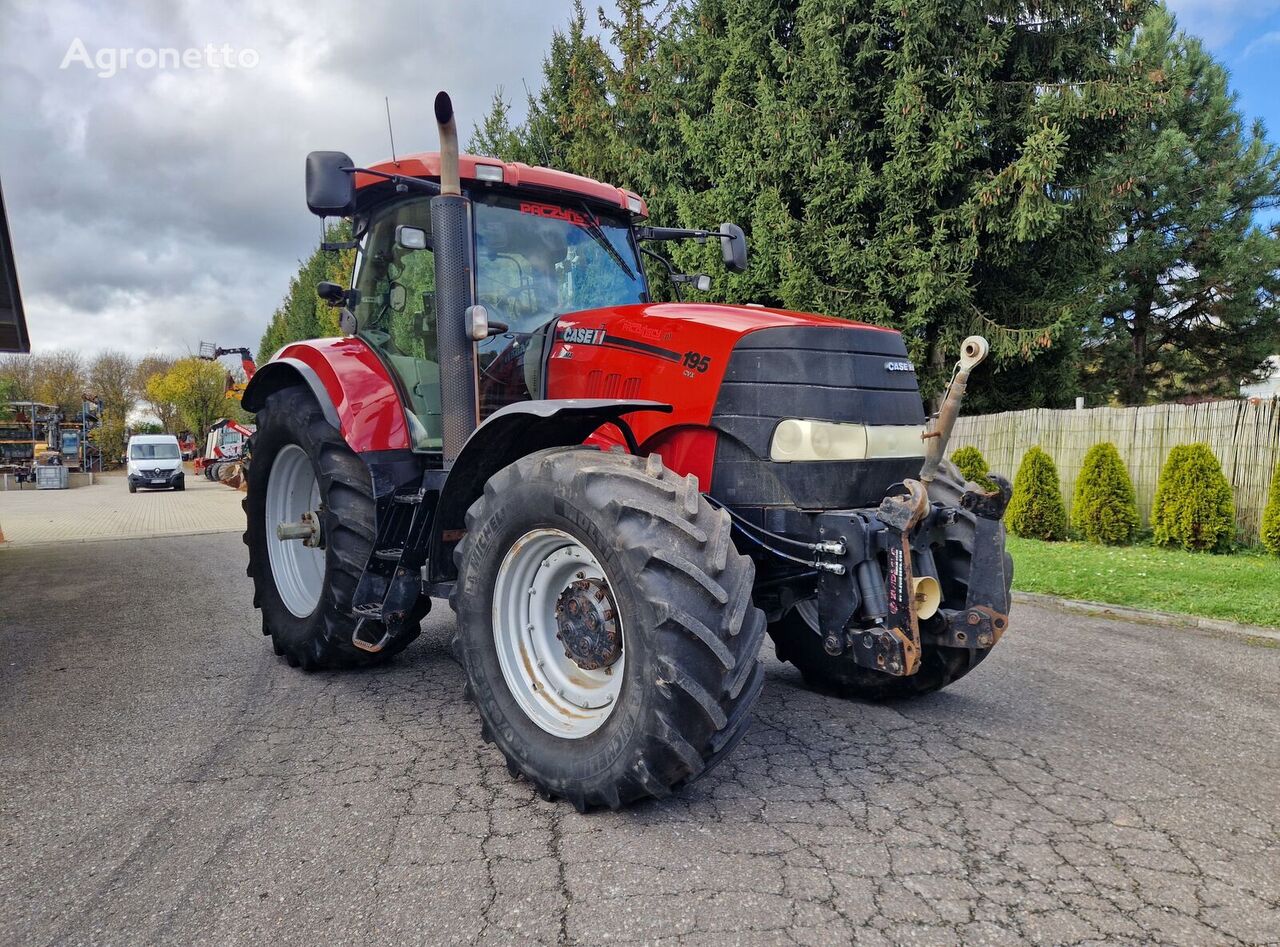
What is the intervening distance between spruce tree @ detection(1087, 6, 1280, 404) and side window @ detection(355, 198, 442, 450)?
715 inches

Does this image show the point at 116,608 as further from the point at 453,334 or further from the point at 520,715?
the point at 520,715

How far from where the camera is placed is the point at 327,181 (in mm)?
3629

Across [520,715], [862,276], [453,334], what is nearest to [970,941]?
[520,715]

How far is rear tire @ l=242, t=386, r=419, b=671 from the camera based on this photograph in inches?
170

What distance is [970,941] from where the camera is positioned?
7.22 feet

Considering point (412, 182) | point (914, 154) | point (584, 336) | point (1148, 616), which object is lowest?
point (1148, 616)

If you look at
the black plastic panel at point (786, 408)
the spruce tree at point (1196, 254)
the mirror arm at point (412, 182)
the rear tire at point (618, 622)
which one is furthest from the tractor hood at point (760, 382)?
the spruce tree at point (1196, 254)

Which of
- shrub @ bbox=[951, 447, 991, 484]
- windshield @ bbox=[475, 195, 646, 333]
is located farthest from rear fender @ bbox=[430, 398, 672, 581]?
shrub @ bbox=[951, 447, 991, 484]

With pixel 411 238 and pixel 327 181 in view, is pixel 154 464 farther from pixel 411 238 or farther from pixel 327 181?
pixel 327 181

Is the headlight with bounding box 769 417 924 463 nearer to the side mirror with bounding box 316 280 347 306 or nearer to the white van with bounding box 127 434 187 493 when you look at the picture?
the side mirror with bounding box 316 280 347 306

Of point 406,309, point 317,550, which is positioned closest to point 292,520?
point 317,550

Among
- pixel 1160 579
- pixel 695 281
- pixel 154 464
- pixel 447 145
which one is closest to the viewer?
pixel 447 145

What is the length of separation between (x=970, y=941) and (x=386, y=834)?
1.74 metres

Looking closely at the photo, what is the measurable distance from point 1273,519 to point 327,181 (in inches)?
402
